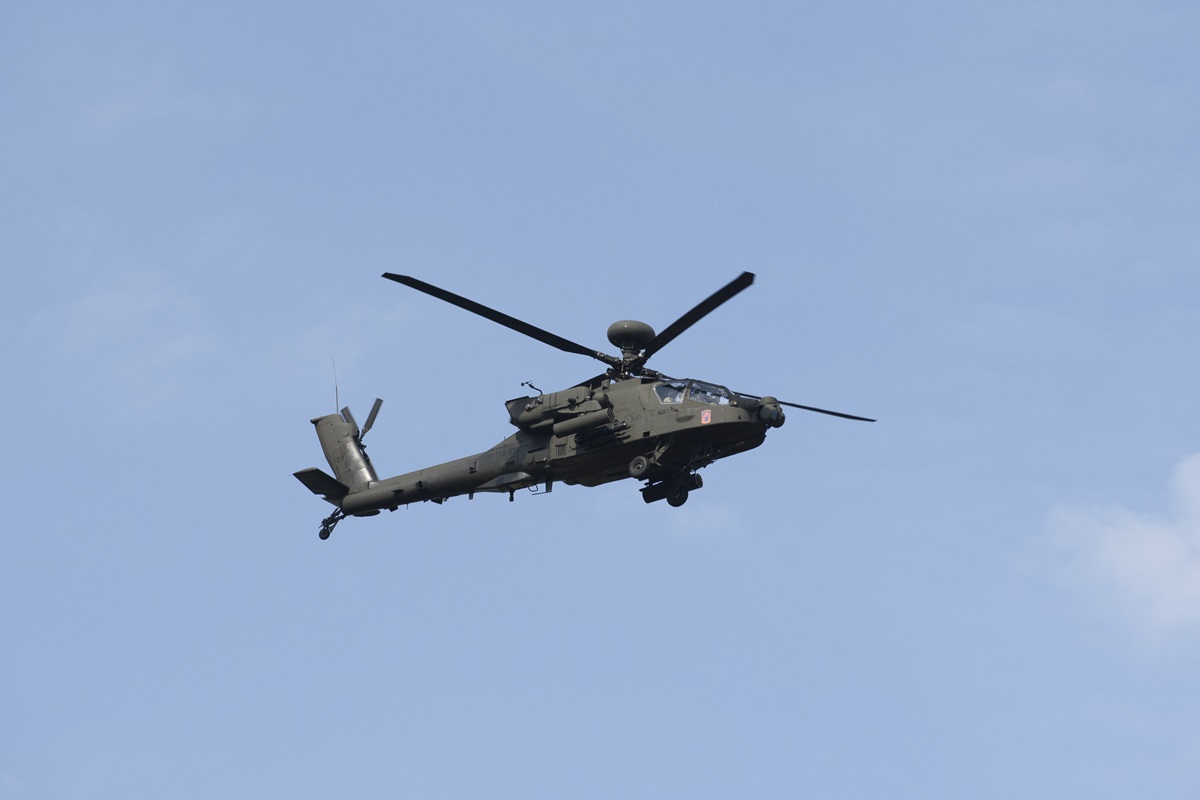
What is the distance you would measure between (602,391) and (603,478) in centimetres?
255

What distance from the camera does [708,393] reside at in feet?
135

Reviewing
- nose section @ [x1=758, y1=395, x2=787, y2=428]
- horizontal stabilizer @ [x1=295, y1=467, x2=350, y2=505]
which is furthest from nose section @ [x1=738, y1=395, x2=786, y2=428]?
horizontal stabilizer @ [x1=295, y1=467, x2=350, y2=505]

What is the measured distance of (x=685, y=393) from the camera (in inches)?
1624

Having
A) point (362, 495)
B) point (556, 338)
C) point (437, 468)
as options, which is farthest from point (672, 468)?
point (362, 495)

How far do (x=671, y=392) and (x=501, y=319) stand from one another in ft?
16.1

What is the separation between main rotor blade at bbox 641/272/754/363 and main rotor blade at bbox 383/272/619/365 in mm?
1135

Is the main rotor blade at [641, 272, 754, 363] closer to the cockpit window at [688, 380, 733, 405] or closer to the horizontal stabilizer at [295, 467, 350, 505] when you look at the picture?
the cockpit window at [688, 380, 733, 405]

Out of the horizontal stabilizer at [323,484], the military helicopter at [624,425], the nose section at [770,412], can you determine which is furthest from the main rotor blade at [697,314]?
the horizontal stabilizer at [323,484]

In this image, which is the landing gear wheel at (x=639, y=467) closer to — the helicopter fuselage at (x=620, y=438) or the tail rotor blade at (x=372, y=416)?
the helicopter fuselage at (x=620, y=438)

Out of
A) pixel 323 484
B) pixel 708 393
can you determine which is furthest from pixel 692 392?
pixel 323 484

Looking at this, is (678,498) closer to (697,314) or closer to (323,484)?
(697,314)

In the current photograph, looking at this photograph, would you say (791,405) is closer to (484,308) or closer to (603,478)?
(603,478)

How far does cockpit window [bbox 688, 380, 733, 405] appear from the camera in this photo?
40.9m

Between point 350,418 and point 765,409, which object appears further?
point 350,418
